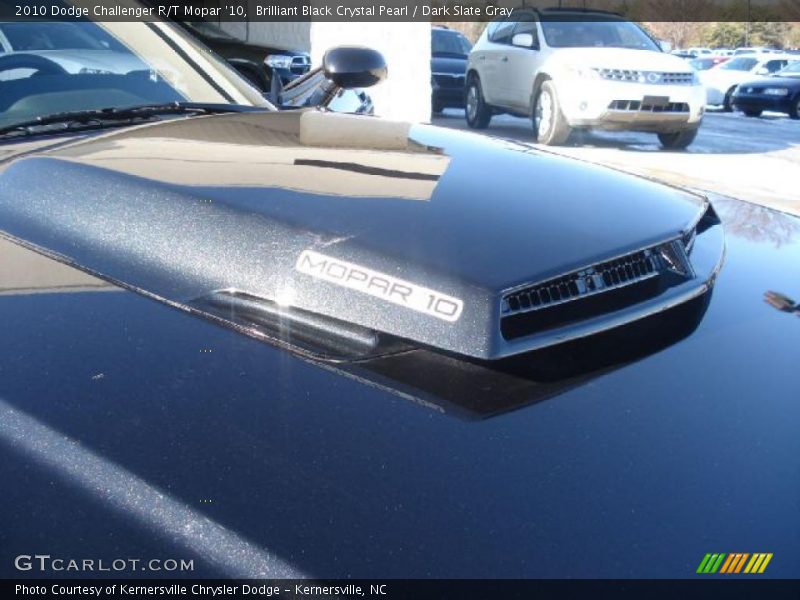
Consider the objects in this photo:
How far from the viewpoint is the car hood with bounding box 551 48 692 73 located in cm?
924

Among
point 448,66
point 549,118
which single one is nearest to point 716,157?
point 549,118

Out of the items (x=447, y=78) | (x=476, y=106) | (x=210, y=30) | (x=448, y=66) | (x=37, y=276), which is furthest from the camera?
(x=448, y=66)

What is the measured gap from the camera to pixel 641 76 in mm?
9172

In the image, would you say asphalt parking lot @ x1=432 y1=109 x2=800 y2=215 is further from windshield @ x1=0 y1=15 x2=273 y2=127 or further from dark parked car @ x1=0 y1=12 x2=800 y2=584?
dark parked car @ x1=0 y1=12 x2=800 y2=584

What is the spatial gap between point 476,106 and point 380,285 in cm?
1103

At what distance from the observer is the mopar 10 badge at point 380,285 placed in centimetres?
112

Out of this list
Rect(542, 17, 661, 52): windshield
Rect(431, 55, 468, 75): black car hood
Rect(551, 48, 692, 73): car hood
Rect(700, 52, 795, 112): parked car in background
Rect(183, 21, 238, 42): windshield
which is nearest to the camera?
Rect(183, 21, 238, 42): windshield

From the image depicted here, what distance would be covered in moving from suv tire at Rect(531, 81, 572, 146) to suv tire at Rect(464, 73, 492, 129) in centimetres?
168

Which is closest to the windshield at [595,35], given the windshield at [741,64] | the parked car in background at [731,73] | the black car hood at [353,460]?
the parked car in background at [731,73]

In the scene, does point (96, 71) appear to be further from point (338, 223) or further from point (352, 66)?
point (338, 223)

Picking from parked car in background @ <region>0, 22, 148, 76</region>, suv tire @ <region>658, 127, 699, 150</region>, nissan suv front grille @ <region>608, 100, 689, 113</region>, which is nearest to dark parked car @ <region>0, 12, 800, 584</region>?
parked car in background @ <region>0, 22, 148, 76</region>

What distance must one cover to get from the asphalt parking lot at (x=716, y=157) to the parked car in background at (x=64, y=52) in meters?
3.32

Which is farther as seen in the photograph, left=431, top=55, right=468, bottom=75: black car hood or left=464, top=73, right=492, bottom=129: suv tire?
left=431, top=55, right=468, bottom=75: black car hood

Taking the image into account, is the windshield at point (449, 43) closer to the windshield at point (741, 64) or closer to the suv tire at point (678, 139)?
the suv tire at point (678, 139)
